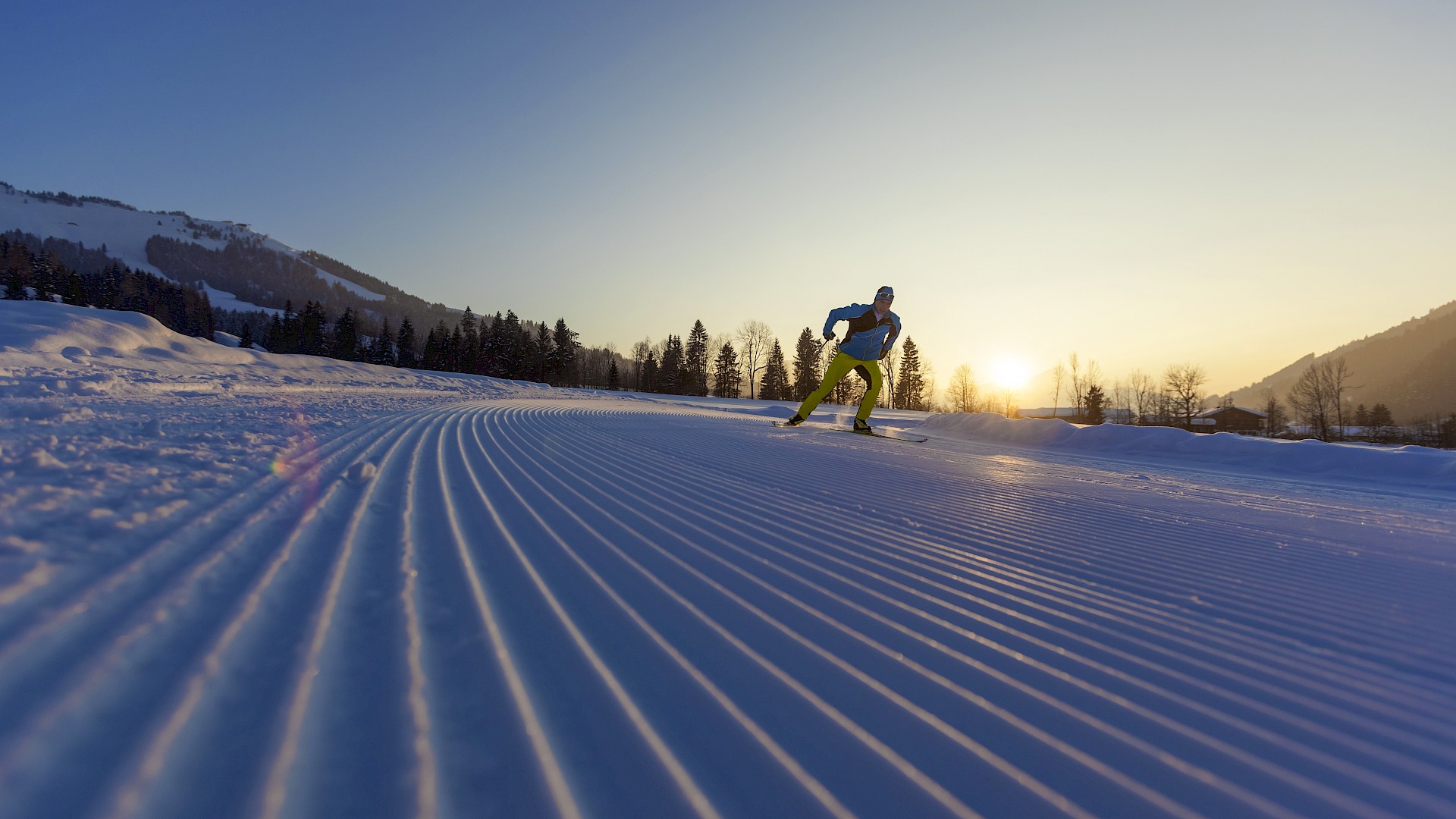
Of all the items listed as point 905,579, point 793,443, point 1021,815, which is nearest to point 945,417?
point 793,443

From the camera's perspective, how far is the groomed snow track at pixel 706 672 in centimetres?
112

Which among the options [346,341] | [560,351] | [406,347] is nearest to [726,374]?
[560,351]

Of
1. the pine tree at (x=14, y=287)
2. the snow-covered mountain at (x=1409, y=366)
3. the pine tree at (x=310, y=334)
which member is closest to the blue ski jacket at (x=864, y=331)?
the pine tree at (x=310, y=334)

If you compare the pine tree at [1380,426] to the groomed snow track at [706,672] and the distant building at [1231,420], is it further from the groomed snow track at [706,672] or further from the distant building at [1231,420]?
the groomed snow track at [706,672]

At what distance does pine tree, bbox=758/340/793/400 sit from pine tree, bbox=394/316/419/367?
35.3 meters

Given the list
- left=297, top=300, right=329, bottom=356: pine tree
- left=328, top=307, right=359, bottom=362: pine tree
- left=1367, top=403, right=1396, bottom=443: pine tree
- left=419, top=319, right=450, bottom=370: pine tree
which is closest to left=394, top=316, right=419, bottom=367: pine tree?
left=419, top=319, right=450, bottom=370: pine tree

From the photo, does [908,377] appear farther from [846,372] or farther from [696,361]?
[846,372]

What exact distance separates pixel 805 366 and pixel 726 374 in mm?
8154

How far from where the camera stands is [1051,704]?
5.06ft

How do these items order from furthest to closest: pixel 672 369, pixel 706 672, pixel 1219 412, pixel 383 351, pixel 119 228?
pixel 119 228
pixel 672 369
pixel 383 351
pixel 1219 412
pixel 706 672

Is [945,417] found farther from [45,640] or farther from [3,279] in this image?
[3,279]

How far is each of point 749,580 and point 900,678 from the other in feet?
3.02

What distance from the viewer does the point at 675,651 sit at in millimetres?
1749

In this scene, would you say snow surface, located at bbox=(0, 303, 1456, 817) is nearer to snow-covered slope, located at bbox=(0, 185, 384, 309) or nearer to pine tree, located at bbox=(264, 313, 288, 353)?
pine tree, located at bbox=(264, 313, 288, 353)
